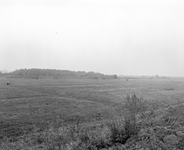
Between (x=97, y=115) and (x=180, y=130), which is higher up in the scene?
(x=180, y=130)

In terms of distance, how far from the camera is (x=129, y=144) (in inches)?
248

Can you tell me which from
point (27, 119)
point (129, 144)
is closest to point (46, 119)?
point (27, 119)

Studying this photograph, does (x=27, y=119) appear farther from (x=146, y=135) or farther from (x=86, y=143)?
(x=146, y=135)

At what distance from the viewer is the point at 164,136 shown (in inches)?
249

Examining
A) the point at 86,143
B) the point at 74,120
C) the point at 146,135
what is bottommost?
the point at 74,120

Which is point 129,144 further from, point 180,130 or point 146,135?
point 180,130

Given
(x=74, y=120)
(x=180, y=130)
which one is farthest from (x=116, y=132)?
(x=74, y=120)

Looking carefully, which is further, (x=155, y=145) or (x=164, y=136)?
(x=164, y=136)

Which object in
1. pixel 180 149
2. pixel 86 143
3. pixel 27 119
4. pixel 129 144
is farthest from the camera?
pixel 27 119

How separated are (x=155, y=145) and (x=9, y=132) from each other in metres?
14.1

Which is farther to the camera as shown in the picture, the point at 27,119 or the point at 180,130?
the point at 27,119

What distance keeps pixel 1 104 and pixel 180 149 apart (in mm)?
28747

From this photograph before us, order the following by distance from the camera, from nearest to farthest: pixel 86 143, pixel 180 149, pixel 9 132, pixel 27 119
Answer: pixel 180 149
pixel 86 143
pixel 9 132
pixel 27 119

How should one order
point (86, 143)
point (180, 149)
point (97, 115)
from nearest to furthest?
point (180, 149) → point (86, 143) → point (97, 115)
